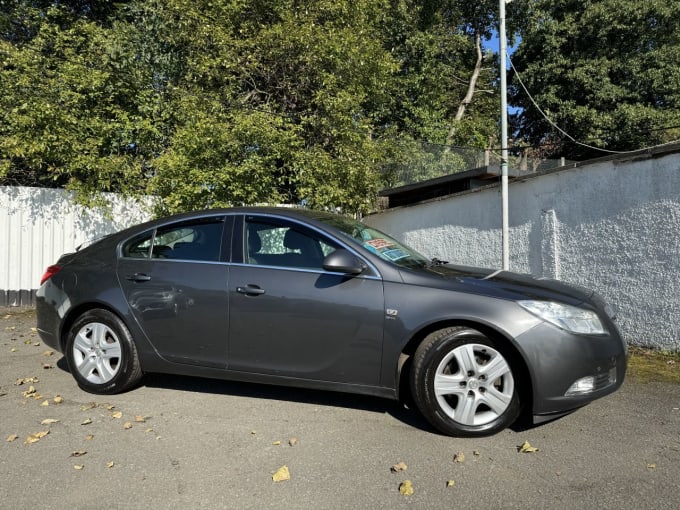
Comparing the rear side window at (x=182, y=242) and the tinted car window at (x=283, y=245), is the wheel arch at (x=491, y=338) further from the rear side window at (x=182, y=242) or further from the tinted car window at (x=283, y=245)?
the rear side window at (x=182, y=242)

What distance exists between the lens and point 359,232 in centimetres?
423

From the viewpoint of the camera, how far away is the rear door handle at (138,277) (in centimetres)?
426

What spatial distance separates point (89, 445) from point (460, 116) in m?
21.1

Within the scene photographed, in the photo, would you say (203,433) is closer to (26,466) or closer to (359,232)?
(26,466)

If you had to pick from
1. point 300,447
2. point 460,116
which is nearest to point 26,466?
point 300,447

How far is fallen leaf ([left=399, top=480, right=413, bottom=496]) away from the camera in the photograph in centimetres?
279

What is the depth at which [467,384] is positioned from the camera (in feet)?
11.3

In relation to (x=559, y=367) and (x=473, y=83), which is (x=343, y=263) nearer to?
(x=559, y=367)

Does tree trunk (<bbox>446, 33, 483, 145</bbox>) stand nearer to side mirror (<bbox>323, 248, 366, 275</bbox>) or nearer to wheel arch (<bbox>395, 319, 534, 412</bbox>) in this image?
side mirror (<bbox>323, 248, 366, 275</bbox>)

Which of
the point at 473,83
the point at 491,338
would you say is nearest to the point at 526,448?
the point at 491,338

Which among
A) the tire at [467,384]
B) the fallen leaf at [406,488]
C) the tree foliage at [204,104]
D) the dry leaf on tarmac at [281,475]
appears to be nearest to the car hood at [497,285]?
the tire at [467,384]

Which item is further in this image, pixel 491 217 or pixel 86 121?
pixel 86 121

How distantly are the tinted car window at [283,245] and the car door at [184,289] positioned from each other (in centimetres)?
22

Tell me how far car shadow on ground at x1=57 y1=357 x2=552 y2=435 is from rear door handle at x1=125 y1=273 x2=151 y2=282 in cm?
107
